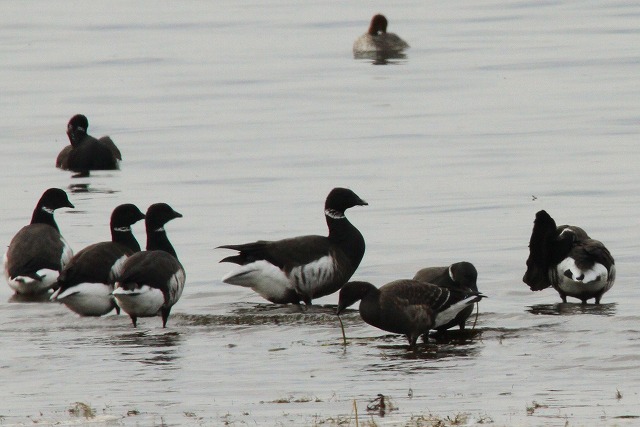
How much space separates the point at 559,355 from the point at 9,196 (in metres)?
12.8

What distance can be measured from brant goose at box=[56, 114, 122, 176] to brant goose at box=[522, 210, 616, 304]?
41.4ft

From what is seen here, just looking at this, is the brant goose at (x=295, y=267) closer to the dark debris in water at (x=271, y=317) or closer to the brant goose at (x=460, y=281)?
the dark debris in water at (x=271, y=317)

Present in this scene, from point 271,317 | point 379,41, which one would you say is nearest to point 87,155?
point 271,317

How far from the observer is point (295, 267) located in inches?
551

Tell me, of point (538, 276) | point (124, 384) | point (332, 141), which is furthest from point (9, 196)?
point (124, 384)

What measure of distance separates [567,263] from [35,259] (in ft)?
18.7

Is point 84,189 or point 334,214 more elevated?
point 84,189

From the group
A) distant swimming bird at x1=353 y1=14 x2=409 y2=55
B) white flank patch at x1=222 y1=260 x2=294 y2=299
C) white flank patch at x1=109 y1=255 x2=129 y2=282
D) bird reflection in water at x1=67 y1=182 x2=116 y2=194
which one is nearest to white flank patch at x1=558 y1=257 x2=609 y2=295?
white flank patch at x1=222 y1=260 x2=294 y2=299

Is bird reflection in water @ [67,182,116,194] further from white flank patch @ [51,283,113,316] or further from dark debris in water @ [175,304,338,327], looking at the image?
white flank patch @ [51,283,113,316]

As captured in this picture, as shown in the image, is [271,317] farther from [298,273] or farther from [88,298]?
[88,298]

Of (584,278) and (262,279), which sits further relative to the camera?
(262,279)

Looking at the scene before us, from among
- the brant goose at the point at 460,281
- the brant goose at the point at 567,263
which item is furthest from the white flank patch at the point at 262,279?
the brant goose at the point at 567,263

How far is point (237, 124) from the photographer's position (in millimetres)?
29859

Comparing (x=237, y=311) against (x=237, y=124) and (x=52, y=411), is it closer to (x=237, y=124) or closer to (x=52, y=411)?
(x=52, y=411)
